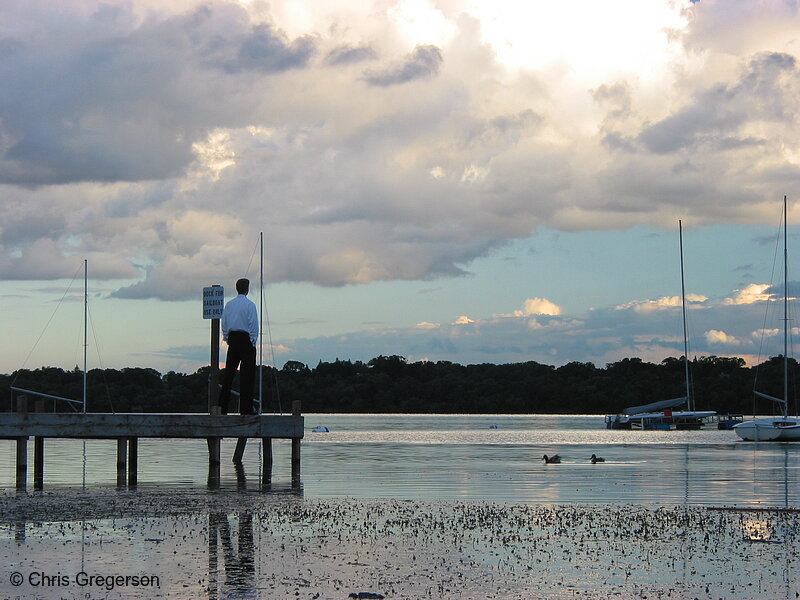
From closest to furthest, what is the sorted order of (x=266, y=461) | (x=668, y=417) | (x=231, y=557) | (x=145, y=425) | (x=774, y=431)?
(x=231, y=557)
(x=145, y=425)
(x=266, y=461)
(x=774, y=431)
(x=668, y=417)

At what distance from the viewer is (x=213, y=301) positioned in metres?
42.7

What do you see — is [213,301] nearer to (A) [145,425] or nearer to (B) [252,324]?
(A) [145,425]

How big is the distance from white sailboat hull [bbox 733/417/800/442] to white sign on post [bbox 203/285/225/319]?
70.0 metres

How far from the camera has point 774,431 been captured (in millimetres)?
99125

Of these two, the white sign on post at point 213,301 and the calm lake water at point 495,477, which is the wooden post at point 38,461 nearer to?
the calm lake water at point 495,477

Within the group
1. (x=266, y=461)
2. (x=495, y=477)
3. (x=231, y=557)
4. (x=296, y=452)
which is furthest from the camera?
(x=495, y=477)

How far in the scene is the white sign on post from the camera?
42344mm

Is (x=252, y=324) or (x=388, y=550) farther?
(x=252, y=324)

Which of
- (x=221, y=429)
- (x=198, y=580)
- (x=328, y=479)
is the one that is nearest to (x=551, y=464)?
(x=328, y=479)

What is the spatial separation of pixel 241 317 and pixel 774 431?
265 feet

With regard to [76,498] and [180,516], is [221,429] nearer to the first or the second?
[76,498]

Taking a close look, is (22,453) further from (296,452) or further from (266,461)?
(296,452)

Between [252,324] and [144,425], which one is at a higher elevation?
[252,324]

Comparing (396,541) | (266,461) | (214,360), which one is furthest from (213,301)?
(396,541)
